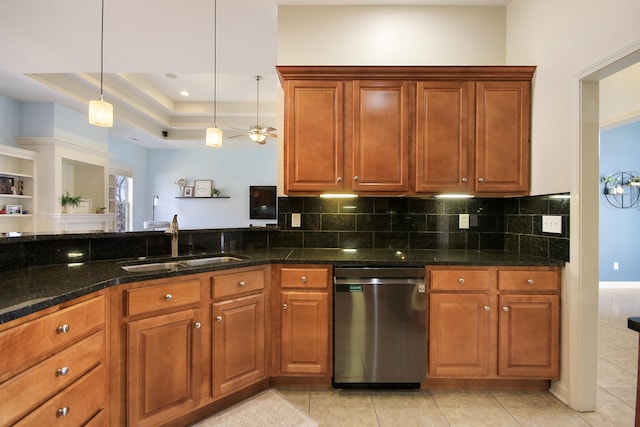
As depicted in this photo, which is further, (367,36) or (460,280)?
(367,36)

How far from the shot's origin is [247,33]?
294cm

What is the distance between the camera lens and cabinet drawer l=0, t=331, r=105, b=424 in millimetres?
1022

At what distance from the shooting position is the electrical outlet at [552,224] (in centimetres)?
206

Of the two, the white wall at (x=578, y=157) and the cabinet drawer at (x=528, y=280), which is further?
the cabinet drawer at (x=528, y=280)

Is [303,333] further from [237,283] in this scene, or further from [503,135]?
[503,135]

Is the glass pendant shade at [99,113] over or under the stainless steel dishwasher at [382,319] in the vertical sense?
over

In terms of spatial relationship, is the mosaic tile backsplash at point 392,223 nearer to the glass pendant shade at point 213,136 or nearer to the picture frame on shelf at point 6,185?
the glass pendant shade at point 213,136

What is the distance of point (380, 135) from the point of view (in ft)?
7.73

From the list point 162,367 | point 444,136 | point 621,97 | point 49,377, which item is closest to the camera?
point 49,377

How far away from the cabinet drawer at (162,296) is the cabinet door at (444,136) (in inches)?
67.8

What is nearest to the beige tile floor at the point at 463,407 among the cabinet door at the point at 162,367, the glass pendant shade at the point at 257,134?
the cabinet door at the point at 162,367

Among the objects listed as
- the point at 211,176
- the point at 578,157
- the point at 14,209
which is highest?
the point at 211,176

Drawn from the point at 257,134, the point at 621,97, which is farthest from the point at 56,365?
the point at 621,97

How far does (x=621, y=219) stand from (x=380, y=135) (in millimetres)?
5148
